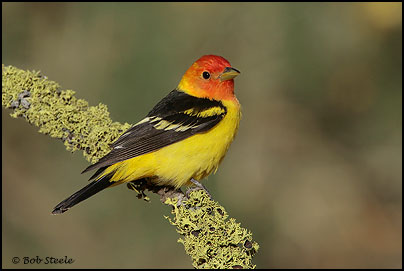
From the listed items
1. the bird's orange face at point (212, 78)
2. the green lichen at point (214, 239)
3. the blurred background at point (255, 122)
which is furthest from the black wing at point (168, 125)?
the blurred background at point (255, 122)

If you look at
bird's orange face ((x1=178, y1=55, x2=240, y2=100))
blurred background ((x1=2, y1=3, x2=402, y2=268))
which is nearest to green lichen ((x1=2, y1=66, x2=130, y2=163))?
bird's orange face ((x1=178, y1=55, x2=240, y2=100))

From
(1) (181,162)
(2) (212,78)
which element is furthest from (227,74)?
(1) (181,162)

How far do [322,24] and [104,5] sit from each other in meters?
3.26

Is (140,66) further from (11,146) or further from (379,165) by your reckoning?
(379,165)

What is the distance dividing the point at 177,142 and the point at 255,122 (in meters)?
3.50

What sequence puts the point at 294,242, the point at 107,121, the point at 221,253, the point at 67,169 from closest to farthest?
1. the point at 221,253
2. the point at 107,121
3. the point at 67,169
4. the point at 294,242

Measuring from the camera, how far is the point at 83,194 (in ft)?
12.9

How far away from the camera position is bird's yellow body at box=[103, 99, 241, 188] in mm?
4238

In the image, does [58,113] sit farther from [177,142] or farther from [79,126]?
[177,142]

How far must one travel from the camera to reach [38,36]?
7613 millimetres

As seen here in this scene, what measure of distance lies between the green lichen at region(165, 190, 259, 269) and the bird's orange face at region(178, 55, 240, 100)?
1.65m

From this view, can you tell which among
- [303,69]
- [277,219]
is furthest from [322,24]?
[277,219]

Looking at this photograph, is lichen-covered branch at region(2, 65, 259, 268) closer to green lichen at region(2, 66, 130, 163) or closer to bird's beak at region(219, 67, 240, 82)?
green lichen at region(2, 66, 130, 163)

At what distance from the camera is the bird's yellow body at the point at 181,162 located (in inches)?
167
